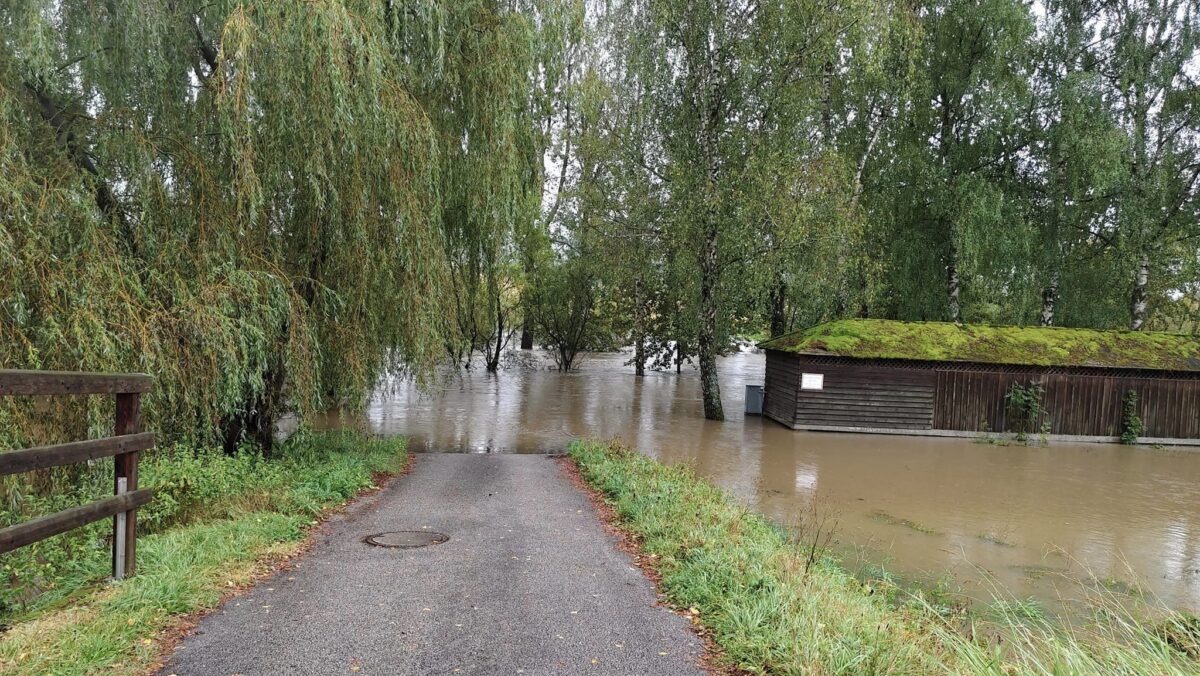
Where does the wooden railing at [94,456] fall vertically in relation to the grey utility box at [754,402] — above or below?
above

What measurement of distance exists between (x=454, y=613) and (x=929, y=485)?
10636 mm

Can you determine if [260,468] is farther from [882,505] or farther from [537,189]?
[882,505]

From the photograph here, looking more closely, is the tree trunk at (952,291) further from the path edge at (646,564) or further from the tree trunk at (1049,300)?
the path edge at (646,564)

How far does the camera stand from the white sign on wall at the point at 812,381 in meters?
19.1

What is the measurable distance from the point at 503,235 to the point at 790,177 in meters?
9.24

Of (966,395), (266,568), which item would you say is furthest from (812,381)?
(266,568)

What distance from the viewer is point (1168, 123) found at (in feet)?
70.9

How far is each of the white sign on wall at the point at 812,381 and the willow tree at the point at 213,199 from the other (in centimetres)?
1223

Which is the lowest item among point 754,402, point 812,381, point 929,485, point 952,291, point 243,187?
point 929,485

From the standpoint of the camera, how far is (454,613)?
4371mm

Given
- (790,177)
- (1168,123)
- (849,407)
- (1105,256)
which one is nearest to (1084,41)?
(1168,123)

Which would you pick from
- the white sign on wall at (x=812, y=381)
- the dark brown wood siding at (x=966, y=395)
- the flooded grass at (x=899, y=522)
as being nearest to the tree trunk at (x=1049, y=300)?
the dark brown wood siding at (x=966, y=395)

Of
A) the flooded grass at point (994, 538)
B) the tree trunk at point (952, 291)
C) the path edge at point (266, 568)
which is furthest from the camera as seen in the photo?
the tree trunk at point (952, 291)

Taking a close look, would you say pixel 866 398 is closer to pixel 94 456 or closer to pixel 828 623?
pixel 828 623
